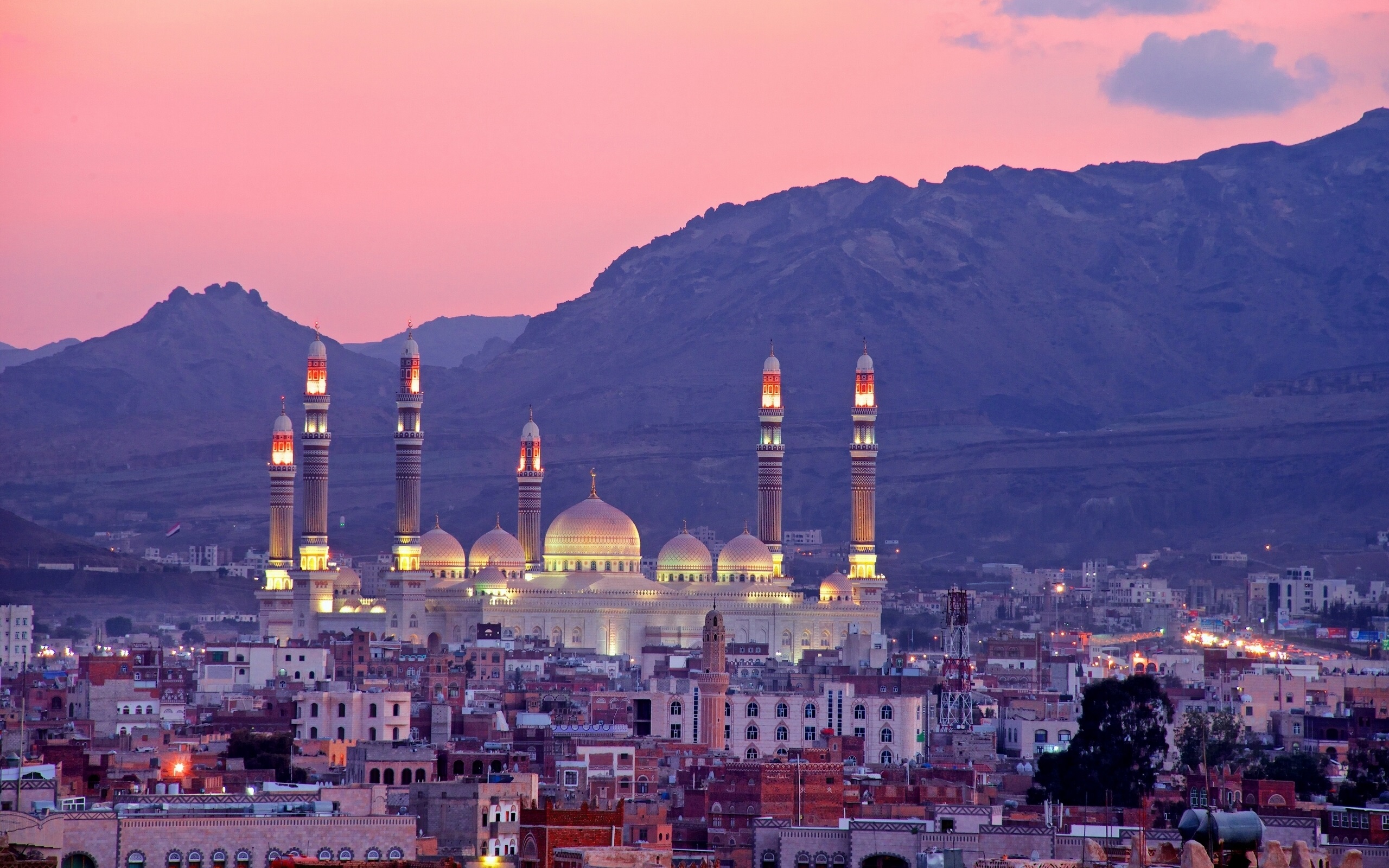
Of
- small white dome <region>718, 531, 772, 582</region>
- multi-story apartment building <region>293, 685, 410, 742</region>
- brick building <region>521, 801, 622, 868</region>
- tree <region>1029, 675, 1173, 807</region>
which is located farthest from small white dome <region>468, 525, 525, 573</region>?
brick building <region>521, 801, 622, 868</region>

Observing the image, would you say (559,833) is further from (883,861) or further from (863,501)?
(863,501)

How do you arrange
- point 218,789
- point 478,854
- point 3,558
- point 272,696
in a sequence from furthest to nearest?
Result: point 3,558 → point 272,696 → point 218,789 → point 478,854

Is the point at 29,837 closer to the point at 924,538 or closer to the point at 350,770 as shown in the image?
the point at 350,770

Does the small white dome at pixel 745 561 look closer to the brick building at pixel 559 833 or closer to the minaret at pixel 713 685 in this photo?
the minaret at pixel 713 685

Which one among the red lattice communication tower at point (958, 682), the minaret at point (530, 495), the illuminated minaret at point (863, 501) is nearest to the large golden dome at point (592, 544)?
the minaret at point (530, 495)

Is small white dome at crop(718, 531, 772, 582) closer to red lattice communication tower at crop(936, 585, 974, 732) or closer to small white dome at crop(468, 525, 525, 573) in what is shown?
small white dome at crop(468, 525, 525, 573)

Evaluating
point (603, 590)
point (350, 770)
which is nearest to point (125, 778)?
point (350, 770)

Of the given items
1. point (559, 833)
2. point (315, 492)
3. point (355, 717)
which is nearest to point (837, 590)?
point (315, 492)
